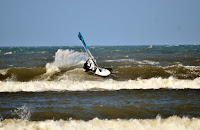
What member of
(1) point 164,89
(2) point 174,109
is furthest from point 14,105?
(1) point 164,89

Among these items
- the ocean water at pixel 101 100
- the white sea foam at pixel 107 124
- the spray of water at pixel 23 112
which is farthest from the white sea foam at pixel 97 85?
the white sea foam at pixel 107 124

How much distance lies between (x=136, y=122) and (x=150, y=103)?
2.32m

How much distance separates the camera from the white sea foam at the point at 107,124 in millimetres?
6719

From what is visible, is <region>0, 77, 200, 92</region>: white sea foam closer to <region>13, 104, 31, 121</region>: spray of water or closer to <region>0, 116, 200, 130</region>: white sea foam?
<region>13, 104, 31, 121</region>: spray of water

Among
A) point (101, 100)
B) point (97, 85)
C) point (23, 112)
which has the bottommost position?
point (23, 112)

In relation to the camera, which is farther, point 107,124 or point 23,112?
point 23,112

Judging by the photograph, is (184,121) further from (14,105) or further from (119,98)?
(14,105)

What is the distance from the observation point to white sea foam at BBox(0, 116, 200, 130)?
6719 mm

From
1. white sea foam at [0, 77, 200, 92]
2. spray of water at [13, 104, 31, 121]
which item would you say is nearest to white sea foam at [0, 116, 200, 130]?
spray of water at [13, 104, 31, 121]

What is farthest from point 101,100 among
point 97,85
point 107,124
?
point 97,85

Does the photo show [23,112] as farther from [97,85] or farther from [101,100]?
[97,85]

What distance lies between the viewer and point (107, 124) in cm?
688

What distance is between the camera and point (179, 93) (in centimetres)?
1079

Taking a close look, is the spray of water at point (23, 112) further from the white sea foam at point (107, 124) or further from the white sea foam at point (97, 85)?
the white sea foam at point (97, 85)
